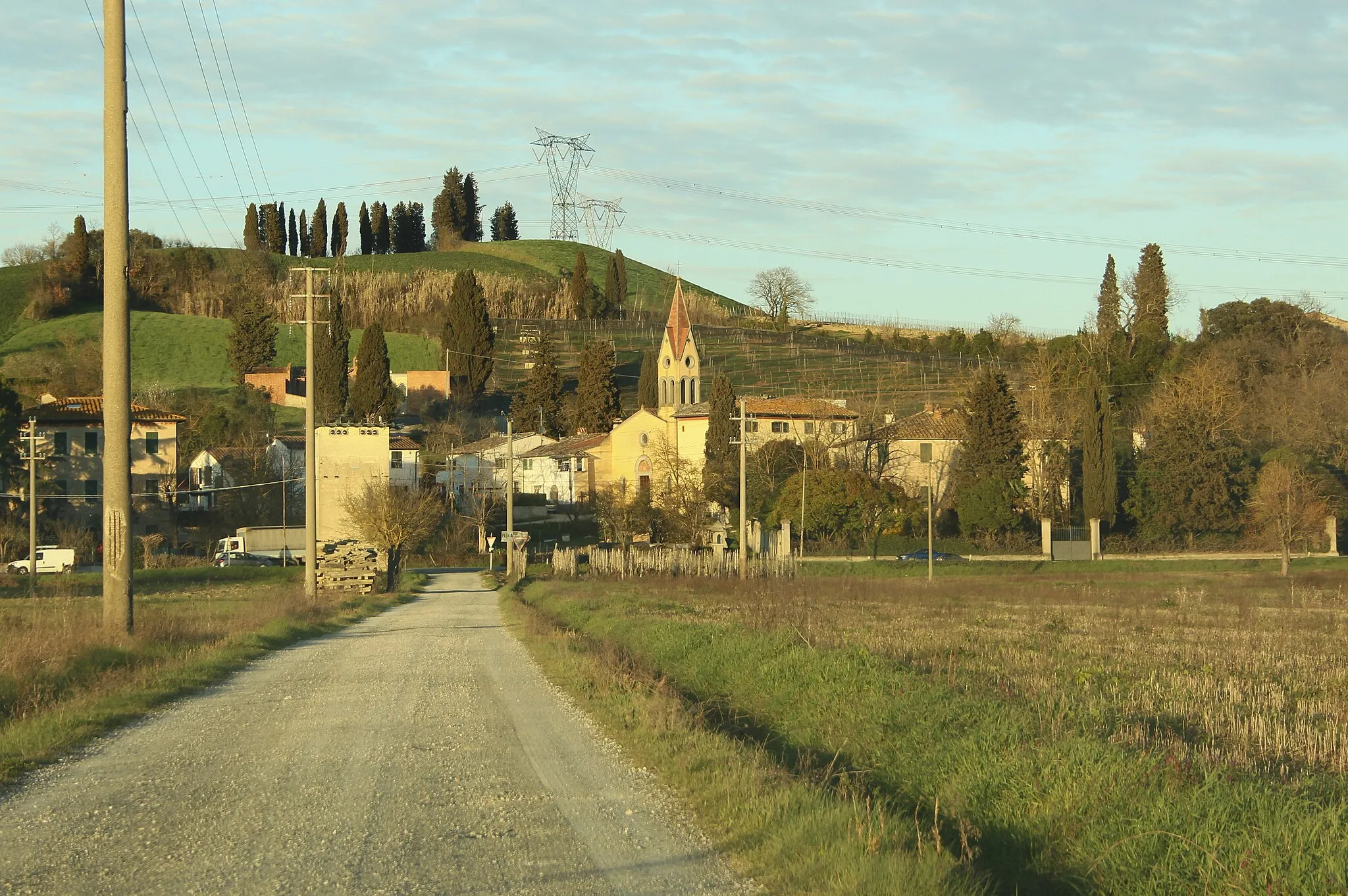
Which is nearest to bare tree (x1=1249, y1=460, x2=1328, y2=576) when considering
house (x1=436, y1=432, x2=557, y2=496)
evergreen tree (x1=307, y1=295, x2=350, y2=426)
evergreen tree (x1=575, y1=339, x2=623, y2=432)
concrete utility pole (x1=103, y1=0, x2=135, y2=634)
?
house (x1=436, y1=432, x2=557, y2=496)

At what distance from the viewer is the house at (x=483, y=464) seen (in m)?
86.7

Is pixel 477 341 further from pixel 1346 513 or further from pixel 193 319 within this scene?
pixel 1346 513

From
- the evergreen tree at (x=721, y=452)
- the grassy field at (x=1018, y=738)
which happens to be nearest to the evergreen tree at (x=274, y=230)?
the evergreen tree at (x=721, y=452)

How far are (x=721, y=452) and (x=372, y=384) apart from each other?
100 feet

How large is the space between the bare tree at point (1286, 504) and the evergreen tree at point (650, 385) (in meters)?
47.9

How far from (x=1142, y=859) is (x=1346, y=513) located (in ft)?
222

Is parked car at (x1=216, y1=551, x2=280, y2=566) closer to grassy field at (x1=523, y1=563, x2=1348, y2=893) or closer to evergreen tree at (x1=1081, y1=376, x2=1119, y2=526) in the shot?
grassy field at (x1=523, y1=563, x2=1348, y2=893)

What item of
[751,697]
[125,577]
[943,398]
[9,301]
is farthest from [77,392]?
[751,697]

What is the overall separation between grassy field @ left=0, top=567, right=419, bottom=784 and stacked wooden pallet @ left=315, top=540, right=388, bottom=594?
11932mm

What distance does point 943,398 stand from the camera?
104 meters

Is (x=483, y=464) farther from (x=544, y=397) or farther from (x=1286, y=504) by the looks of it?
(x=1286, y=504)

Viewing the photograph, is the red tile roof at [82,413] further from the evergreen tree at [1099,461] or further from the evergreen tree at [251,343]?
the evergreen tree at [1099,461]

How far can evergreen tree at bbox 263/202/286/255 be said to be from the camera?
171m

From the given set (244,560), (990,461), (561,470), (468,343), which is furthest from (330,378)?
(990,461)
